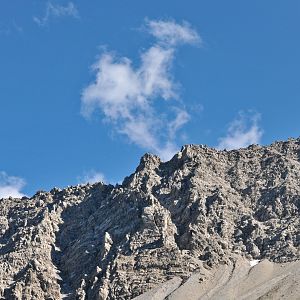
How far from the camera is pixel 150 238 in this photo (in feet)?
552

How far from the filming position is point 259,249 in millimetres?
166250

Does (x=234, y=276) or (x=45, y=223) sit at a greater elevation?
(x=45, y=223)

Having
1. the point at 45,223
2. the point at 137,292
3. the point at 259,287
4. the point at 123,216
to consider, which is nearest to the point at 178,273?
the point at 137,292

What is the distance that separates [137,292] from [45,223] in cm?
4662

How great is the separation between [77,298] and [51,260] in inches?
982

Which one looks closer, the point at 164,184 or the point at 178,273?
the point at 178,273

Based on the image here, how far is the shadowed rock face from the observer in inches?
6225

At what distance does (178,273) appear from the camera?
15400 cm

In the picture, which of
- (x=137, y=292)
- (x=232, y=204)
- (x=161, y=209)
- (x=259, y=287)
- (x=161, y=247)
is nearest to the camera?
(x=259, y=287)

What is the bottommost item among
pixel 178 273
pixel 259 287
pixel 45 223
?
pixel 259 287

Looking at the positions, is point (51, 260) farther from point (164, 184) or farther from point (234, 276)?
point (234, 276)

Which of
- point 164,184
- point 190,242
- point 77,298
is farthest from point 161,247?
point 164,184

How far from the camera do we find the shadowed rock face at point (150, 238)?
158 m

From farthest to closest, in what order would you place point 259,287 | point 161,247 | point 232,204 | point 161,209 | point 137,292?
point 232,204 < point 161,209 < point 161,247 < point 137,292 < point 259,287
